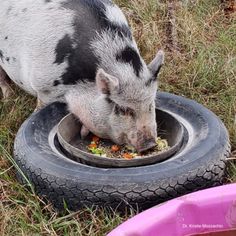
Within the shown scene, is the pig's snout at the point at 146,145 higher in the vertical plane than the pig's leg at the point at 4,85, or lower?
higher

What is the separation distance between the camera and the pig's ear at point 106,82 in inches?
142

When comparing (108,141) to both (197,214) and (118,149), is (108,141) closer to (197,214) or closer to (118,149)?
(118,149)

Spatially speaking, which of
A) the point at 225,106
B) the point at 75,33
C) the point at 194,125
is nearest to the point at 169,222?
the point at 194,125

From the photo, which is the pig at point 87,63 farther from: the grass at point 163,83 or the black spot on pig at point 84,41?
the grass at point 163,83

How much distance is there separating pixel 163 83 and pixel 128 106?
1.13 m

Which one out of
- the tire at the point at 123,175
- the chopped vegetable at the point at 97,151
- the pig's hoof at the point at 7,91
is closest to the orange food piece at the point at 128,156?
the chopped vegetable at the point at 97,151

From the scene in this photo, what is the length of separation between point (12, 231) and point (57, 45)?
1.25 meters

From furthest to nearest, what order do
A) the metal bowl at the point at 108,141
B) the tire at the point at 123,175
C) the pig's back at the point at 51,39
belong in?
→ the pig's back at the point at 51,39 → the metal bowl at the point at 108,141 → the tire at the point at 123,175

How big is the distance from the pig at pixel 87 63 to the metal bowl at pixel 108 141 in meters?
0.08

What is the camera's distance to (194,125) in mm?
3975

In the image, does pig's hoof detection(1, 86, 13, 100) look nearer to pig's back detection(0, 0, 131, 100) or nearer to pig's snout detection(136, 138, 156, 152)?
pig's back detection(0, 0, 131, 100)

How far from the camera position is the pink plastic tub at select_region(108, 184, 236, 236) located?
274cm

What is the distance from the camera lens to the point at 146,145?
376 centimetres

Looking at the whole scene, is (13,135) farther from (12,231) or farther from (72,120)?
(12,231)
